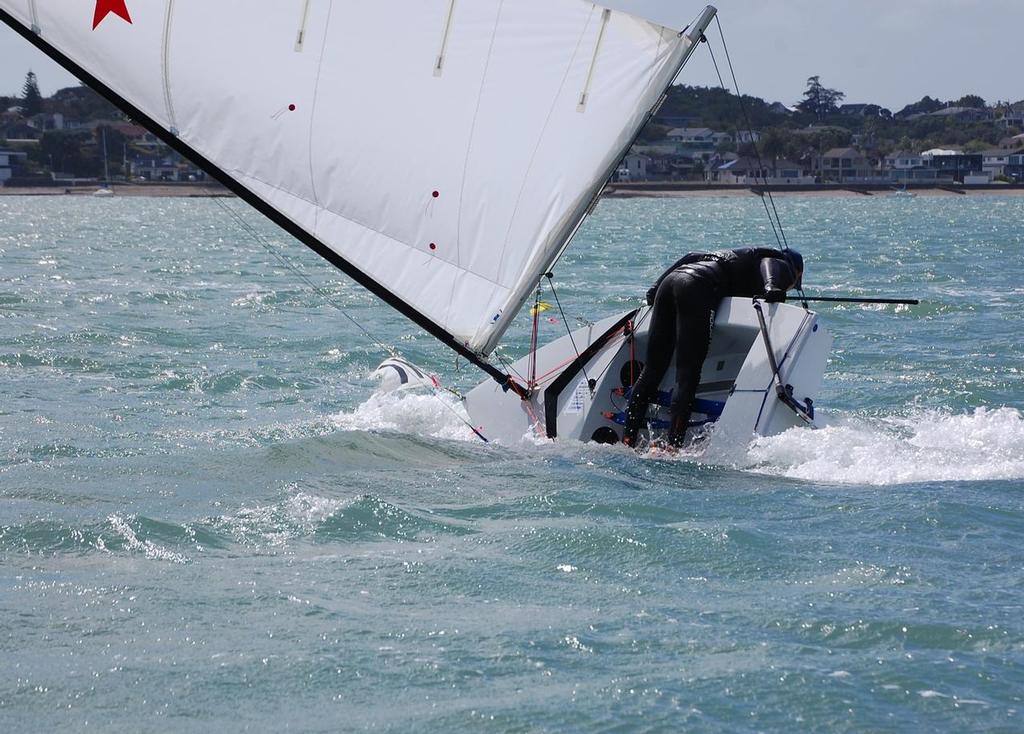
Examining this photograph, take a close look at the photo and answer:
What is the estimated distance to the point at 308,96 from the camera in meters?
7.23

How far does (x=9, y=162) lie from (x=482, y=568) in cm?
11436

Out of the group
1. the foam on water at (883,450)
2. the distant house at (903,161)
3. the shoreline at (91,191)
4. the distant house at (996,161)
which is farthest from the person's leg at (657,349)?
the distant house at (903,161)

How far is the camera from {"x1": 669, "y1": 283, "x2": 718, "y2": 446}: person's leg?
768 centimetres

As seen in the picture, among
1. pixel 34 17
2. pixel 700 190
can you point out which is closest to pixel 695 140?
pixel 700 190

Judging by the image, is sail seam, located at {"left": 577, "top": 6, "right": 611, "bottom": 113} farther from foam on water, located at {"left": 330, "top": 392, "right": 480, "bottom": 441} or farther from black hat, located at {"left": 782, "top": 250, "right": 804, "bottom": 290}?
foam on water, located at {"left": 330, "top": 392, "right": 480, "bottom": 441}

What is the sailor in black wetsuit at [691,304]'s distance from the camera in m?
7.69

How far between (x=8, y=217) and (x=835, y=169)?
264 feet

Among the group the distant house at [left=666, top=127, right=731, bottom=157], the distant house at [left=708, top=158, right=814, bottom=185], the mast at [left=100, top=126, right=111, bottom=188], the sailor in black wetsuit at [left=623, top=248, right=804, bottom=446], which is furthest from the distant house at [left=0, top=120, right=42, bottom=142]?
the sailor in black wetsuit at [left=623, top=248, right=804, bottom=446]

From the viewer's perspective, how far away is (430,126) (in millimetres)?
7453

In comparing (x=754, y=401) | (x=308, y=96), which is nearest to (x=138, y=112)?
(x=308, y=96)

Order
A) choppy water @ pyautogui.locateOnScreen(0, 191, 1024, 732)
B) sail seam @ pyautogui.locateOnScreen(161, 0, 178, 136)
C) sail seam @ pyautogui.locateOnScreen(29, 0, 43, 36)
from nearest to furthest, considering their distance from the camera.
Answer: choppy water @ pyautogui.locateOnScreen(0, 191, 1024, 732)
sail seam @ pyautogui.locateOnScreen(29, 0, 43, 36)
sail seam @ pyautogui.locateOnScreen(161, 0, 178, 136)

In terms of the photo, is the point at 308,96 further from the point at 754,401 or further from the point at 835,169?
the point at 835,169

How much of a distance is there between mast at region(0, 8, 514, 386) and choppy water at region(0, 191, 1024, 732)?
765 millimetres

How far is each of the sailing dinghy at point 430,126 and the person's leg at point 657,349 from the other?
354 millimetres
